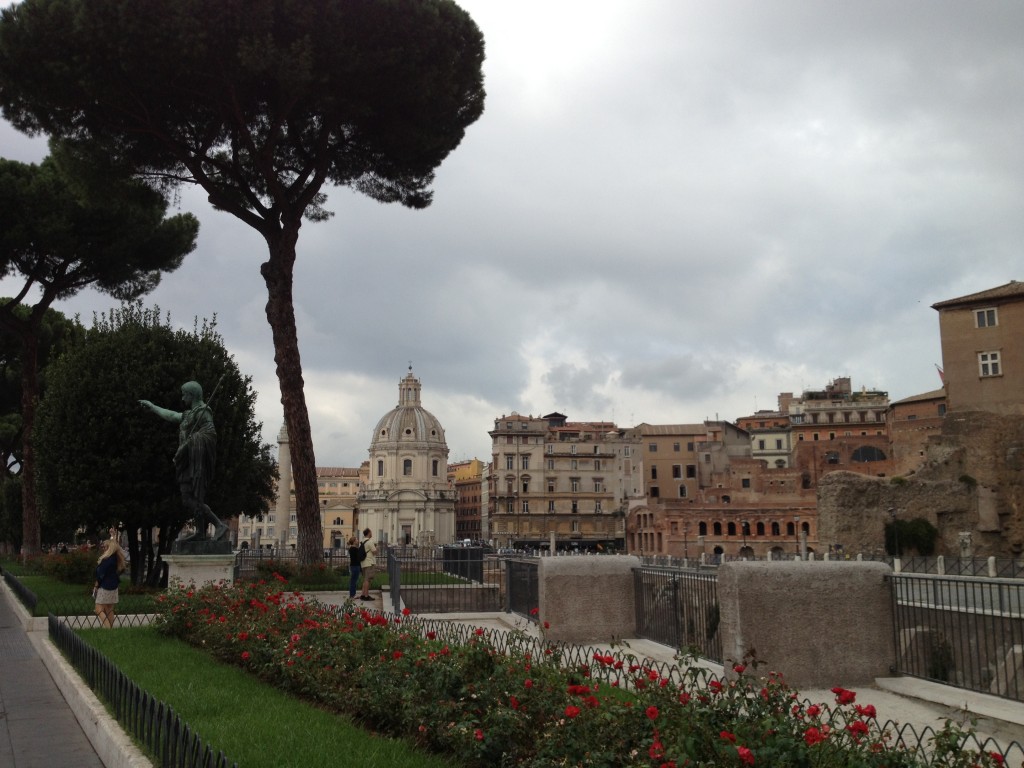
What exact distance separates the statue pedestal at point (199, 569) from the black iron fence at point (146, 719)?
5.04 metres

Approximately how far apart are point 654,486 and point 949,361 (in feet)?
161

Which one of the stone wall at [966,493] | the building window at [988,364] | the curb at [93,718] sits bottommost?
the curb at [93,718]

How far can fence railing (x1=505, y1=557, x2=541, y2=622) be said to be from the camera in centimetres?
1256

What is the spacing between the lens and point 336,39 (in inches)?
782

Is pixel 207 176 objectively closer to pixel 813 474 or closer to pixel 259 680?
pixel 259 680

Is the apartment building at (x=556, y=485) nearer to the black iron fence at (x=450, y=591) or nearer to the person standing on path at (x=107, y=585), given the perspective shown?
the black iron fence at (x=450, y=591)

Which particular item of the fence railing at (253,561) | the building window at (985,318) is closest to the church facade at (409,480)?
the building window at (985,318)

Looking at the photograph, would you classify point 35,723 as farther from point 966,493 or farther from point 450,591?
point 966,493

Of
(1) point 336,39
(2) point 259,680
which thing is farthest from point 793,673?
(1) point 336,39

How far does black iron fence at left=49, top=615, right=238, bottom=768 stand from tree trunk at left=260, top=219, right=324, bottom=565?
11229 millimetres

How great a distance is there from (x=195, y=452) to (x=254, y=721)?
918 centimetres

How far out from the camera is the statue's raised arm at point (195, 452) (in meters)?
14.9

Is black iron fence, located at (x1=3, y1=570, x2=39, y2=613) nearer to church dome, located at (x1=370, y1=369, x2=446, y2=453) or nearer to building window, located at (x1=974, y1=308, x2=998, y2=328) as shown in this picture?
building window, located at (x1=974, y1=308, x2=998, y2=328)

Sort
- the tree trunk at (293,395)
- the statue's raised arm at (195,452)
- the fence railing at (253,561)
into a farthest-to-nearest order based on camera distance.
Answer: the fence railing at (253,561) < the tree trunk at (293,395) < the statue's raised arm at (195,452)
